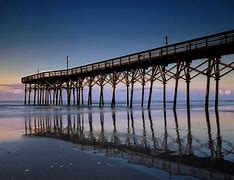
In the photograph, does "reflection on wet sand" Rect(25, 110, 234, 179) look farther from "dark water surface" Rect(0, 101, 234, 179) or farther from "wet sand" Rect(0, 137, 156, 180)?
"wet sand" Rect(0, 137, 156, 180)

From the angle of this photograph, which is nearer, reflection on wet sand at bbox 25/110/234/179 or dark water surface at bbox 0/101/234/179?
dark water surface at bbox 0/101/234/179

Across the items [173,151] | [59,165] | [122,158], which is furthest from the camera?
[173,151]

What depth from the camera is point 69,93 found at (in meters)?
45.3

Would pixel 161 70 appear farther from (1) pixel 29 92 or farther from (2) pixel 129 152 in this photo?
(1) pixel 29 92

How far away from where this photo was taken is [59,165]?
5.59 metres

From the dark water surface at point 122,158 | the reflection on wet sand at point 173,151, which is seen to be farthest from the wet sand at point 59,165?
the reflection on wet sand at point 173,151

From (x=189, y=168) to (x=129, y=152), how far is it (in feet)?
6.49

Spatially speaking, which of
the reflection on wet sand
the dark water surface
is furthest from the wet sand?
the reflection on wet sand

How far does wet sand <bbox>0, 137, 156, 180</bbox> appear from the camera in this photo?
190 inches

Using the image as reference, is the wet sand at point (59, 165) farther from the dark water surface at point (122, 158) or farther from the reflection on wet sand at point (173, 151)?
the reflection on wet sand at point (173, 151)

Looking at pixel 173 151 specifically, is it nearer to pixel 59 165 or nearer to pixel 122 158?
pixel 122 158

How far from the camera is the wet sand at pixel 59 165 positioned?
4.84m

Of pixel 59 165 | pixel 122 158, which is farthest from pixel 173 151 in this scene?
pixel 59 165

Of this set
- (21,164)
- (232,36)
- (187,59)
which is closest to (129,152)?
(21,164)
